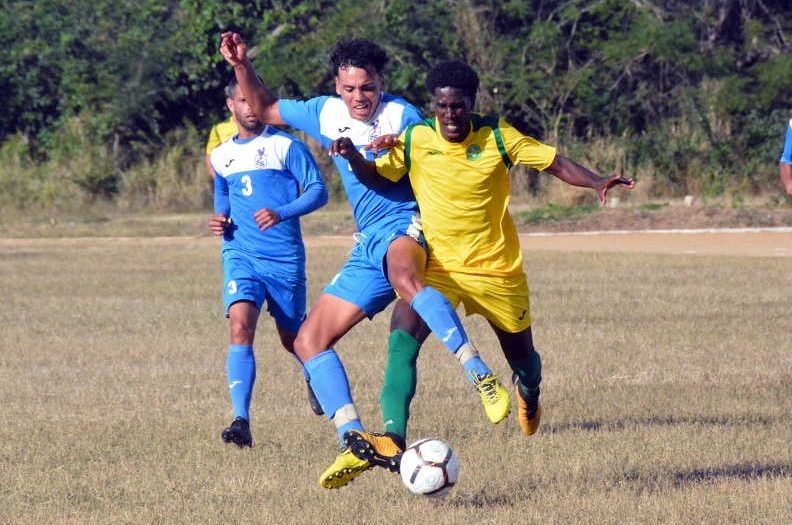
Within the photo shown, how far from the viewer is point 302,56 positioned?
31328 mm

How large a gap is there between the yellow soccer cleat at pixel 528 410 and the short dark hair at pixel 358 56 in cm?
182

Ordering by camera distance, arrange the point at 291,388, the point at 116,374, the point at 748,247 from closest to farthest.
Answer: the point at 291,388 < the point at 116,374 < the point at 748,247

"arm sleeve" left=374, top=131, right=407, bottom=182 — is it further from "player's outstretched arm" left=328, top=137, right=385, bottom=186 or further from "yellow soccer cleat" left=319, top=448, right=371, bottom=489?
"yellow soccer cleat" left=319, top=448, right=371, bottom=489

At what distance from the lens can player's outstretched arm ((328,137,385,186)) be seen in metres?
6.57

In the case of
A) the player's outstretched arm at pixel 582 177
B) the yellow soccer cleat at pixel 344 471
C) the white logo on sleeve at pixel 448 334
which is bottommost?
the yellow soccer cleat at pixel 344 471

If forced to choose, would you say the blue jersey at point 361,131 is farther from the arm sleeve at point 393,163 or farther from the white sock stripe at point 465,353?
the white sock stripe at point 465,353

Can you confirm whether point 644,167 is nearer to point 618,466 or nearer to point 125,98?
point 125,98

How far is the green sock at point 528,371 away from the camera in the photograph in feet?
24.7

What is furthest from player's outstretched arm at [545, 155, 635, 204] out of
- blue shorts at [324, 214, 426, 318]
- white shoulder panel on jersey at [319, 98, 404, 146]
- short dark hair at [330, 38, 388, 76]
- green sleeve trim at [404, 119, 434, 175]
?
short dark hair at [330, 38, 388, 76]

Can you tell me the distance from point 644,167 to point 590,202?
3.31 metres

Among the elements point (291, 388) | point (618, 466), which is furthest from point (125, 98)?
point (618, 466)

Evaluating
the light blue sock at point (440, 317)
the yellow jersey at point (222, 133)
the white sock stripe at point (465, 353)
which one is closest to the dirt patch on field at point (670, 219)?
the yellow jersey at point (222, 133)

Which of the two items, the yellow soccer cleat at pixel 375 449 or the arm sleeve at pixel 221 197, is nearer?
the yellow soccer cleat at pixel 375 449

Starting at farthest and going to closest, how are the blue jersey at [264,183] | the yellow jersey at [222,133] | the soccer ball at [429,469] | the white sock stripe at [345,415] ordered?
the yellow jersey at [222,133] → the blue jersey at [264,183] → the white sock stripe at [345,415] → the soccer ball at [429,469]
